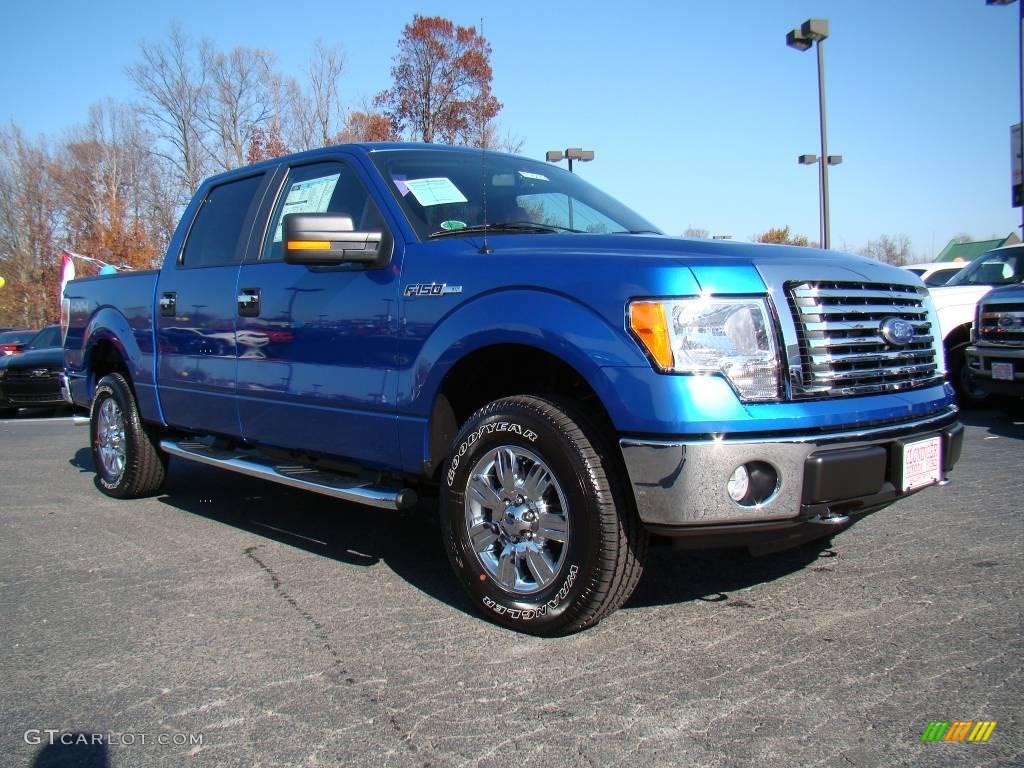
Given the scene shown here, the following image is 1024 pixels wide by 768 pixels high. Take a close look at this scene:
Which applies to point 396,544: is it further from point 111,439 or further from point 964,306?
point 964,306

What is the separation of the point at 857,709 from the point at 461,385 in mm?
1945

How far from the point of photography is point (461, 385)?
3.67 metres

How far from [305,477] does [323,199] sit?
55.6 inches

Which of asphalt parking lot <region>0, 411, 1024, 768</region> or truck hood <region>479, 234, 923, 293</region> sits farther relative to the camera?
truck hood <region>479, 234, 923, 293</region>

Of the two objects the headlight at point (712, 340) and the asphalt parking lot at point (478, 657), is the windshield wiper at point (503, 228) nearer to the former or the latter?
the headlight at point (712, 340)

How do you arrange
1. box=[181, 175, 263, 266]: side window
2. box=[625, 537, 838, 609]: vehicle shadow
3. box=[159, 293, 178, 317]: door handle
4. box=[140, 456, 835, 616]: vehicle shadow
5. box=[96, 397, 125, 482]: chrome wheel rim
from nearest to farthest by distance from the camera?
1. box=[625, 537, 838, 609]: vehicle shadow
2. box=[140, 456, 835, 616]: vehicle shadow
3. box=[181, 175, 263, 266]: side window
4. box=[159, 293, 178, 317]: door handle
5. box=[96, 397, 125, 482]: chrome wheel rim

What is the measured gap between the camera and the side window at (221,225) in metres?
4.86

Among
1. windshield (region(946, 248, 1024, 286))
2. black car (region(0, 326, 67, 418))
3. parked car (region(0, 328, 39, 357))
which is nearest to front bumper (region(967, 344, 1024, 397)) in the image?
windshield (region(946, 248, 1024, 286))

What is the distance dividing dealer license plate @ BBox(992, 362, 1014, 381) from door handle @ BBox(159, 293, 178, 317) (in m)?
7.12

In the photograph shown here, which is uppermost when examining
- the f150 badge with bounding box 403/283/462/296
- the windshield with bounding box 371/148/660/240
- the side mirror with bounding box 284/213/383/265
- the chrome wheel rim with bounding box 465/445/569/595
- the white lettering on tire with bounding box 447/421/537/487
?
the windshield with bounding box 371/148/660/240

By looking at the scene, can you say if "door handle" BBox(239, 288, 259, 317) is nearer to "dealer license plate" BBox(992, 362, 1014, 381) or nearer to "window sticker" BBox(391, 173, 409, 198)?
"window sticker" BBox(391, 173, 409, 198)

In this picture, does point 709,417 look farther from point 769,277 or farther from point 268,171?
point 268,171

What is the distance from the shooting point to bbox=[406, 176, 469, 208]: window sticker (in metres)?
3.95

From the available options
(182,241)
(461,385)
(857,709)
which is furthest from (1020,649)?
(182,241)
